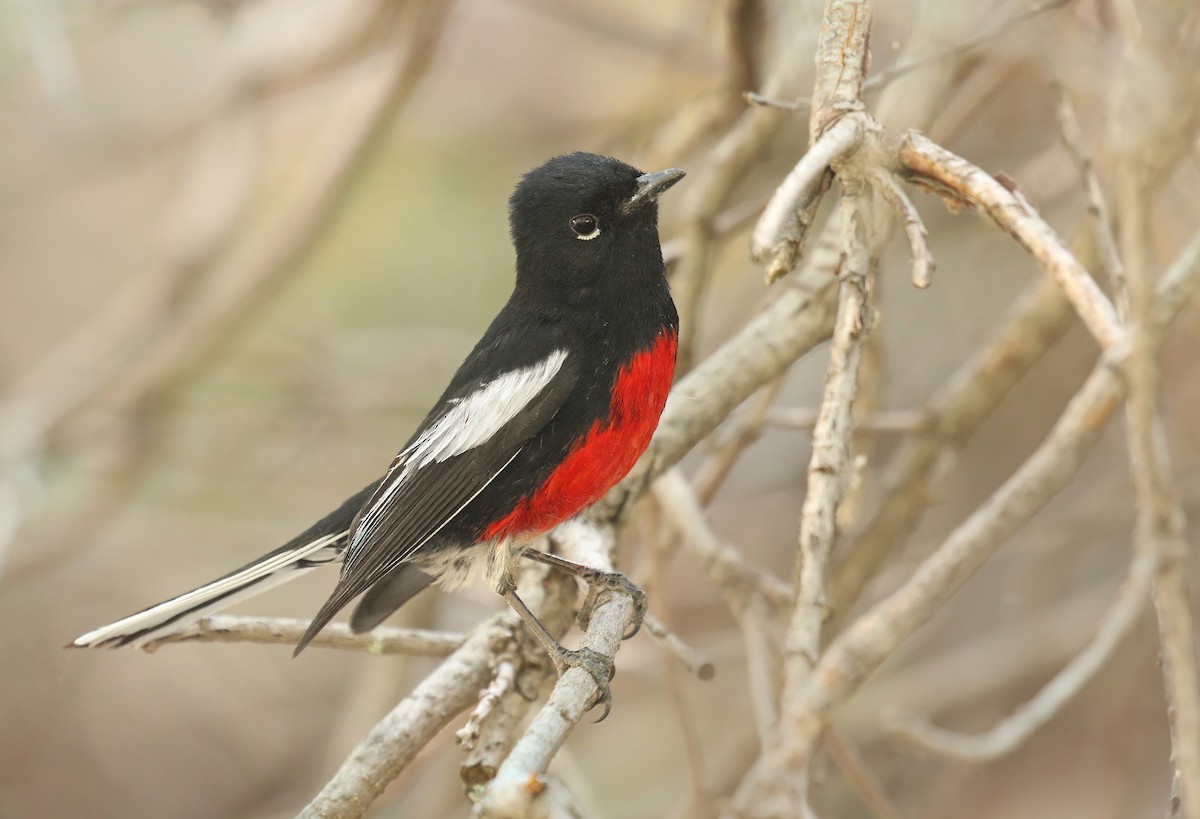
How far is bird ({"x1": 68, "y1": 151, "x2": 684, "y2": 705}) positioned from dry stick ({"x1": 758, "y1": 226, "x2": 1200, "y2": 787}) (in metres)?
0.62

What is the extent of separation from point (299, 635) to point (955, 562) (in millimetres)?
1524

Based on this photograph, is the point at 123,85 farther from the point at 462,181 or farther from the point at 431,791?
the point at 431,791

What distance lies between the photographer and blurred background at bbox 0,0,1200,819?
478 cm

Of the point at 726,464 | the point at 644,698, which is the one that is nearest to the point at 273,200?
the point at 644,698

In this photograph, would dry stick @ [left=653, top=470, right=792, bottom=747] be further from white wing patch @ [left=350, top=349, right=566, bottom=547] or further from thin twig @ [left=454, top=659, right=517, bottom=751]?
thin twig @ [left=454, top=659, right=517, bottom=751]

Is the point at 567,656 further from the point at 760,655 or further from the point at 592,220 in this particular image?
the point at 592,220

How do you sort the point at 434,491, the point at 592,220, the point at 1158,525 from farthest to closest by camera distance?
the point at 592,220 → the point at 434,491 → the point at 1158,525

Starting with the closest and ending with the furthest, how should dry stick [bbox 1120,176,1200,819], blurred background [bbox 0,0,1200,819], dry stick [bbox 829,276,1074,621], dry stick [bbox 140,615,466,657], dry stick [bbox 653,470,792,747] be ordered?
dry stick [bbox 1120,176,1200,819], dry stick [bbox 140,615,466,657], dry stick [bbox 653,470,792,747], dry stick [bbox 829,276,1074,621], blurred background [bbox 0,0,1200,819]

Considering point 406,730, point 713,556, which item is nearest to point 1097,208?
point 713,556

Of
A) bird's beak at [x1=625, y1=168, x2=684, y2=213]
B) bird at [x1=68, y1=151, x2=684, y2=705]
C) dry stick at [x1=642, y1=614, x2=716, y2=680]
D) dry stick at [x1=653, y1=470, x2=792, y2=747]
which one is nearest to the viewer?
dry stick at [x1=642, y1=614, x2=716, y2=680]

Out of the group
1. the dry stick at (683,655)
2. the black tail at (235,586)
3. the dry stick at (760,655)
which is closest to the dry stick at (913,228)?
the dry stick at (683,655)

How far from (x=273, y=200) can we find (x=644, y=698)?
13.6 feet

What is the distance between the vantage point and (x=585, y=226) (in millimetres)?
3471

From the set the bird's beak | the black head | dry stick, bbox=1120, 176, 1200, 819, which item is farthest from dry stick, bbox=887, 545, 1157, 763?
the bird's beak
